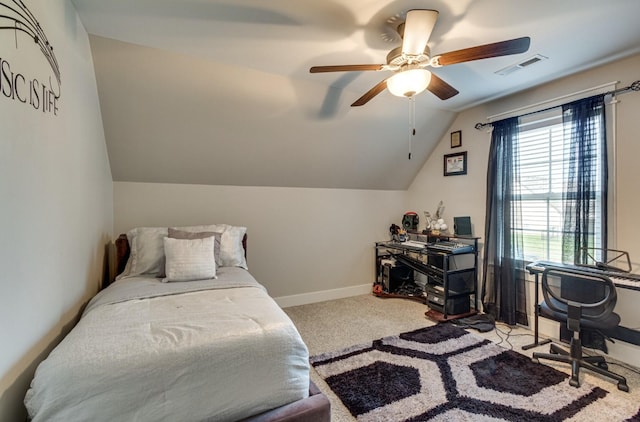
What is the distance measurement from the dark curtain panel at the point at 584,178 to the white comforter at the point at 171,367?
2612 mm

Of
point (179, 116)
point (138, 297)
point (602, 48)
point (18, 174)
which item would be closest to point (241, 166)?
point (179, 116)

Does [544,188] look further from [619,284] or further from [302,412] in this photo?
[302,412]

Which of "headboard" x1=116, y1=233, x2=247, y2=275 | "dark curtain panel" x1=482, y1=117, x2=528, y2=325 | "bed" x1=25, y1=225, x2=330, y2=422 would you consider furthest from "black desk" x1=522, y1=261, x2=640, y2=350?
"headboard" x1=116, y1=233, x2=247, y2=275

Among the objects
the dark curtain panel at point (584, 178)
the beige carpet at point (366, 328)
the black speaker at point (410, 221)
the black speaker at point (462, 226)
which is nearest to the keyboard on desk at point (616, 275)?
the dark curtain panel at point (584, 178)

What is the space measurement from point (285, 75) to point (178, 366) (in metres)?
2.36

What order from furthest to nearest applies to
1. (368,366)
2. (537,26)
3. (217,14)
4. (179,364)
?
(368,366)
(537,26)
(217,14)
(179,364)

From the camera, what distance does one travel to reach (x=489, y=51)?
1571 millimetres

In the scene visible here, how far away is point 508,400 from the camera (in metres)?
1.86

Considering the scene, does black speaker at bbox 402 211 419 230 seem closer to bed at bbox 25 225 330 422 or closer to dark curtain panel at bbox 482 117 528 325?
dark curtain panel at bbox 482 117 528 325

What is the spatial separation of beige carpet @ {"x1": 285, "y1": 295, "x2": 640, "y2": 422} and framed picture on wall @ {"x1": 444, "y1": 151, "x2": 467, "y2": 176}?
5.75 feet

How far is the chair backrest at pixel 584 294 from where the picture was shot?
1.97 metres

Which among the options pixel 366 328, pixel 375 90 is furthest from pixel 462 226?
pixel 375 90

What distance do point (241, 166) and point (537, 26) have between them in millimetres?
2780

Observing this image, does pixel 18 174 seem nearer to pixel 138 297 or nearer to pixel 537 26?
pixel 138 297
